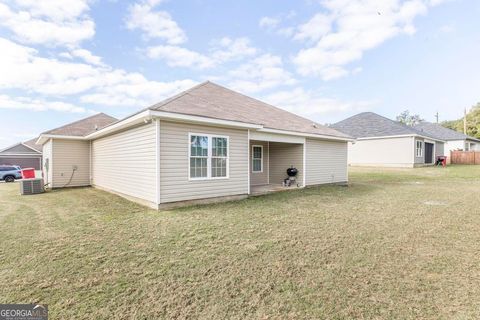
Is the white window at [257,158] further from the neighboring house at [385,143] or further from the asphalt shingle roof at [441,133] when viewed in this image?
the asphalt shingle roof at [441,133]

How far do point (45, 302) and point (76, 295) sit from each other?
0.93ft

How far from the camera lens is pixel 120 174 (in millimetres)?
9516

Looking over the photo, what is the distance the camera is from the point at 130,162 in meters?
8.60

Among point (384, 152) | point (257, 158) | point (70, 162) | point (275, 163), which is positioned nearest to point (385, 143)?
point (384, 152)

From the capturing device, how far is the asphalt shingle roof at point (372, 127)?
23.1m

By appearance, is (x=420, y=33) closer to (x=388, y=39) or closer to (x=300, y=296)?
(x=388, y=39)

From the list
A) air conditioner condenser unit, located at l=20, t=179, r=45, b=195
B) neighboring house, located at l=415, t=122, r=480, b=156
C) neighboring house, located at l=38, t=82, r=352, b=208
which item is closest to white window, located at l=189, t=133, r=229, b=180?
neighboring house, located at l=38, t=82, r=352, b=208

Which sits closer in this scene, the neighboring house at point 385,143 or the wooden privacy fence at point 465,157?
the neighboring house at point 385,143

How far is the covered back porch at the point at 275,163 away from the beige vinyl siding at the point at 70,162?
8875 mm

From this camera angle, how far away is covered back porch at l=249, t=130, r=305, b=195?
11.6 metres

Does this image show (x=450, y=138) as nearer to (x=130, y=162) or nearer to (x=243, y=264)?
(x=130, y=162)

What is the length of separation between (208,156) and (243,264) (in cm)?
477

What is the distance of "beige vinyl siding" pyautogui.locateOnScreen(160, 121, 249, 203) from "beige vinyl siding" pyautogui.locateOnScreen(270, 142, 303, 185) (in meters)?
3.96

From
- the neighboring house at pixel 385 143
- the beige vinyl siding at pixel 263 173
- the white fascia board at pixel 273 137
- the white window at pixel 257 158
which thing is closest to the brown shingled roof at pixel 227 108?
the white fascia board at pixel 273 137
